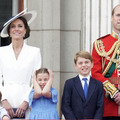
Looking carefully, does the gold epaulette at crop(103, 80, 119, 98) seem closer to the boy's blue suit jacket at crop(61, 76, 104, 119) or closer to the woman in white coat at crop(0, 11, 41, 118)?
the boy's blue suit jacket at crop(61, 76, 104, 119)

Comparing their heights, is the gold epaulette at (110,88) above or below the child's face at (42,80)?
below

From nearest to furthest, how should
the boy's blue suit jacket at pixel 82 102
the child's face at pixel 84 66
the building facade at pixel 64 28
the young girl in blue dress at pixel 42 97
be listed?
the young girl in blue dress at pixel 42 97
the boy's blue suit jacket at pixel 82 102
the child's face at pixel 84 66
the building facade at pixel 64 28

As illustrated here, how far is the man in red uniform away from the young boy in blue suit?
141 mm

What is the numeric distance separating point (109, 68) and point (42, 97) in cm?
91

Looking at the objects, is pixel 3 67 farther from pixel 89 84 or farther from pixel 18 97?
pixel 89 84

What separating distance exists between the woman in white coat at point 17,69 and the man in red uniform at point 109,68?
722 mm

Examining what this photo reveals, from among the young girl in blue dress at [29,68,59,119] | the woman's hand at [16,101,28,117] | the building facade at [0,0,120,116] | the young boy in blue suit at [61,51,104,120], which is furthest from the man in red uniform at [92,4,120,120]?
the building facade at [0,0,120,116]

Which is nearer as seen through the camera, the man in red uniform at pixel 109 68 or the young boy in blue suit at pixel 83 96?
the young boy in blue suit at pixel 83 96

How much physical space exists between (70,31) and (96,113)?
2.70 metres

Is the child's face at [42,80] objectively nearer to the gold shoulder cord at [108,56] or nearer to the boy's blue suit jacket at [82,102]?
the boy's blue suit jacket at [82,102]

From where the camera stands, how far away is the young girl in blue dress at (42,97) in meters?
6.49

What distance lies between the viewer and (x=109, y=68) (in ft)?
22.7

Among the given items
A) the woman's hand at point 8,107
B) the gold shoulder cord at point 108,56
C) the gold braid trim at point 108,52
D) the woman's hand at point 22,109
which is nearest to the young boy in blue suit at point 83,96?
the gold shoulder cord at point 108,56

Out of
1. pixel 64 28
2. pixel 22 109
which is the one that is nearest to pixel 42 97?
pixel 22 109
